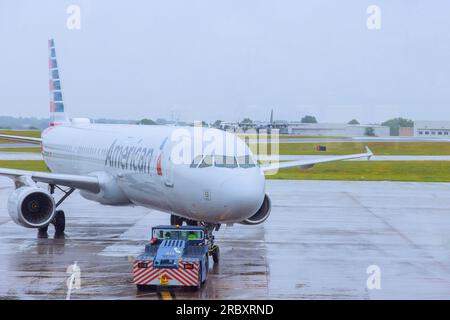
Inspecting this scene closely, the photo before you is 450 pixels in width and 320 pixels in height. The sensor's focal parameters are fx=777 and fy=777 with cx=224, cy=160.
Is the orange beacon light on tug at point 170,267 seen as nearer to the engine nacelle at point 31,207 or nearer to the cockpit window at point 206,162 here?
the cockpit window at point 206,162

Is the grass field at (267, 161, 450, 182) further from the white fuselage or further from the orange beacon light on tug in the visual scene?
the orange beacon light on tug

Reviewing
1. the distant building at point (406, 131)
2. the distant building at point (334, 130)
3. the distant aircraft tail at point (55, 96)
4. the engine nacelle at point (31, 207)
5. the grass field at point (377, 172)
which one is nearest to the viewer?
the engine nacelle at point (31, 207)

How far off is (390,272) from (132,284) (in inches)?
279

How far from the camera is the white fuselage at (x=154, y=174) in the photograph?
20422 millimetres

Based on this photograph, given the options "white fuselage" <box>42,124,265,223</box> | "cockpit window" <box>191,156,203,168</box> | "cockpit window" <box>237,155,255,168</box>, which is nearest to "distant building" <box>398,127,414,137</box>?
"white fuselage" <box>42,124,265,223</box>

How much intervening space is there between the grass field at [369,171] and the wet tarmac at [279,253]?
15524 mm

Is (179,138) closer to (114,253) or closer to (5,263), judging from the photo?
(114,253)

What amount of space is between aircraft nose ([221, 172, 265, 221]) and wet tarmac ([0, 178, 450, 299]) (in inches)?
70.2

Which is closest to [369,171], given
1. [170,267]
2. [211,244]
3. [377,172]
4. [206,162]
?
[377,172]

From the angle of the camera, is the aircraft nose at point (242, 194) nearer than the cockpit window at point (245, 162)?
Yes

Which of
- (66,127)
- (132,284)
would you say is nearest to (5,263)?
(132,284)

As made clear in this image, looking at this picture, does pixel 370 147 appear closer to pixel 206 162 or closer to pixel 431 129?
pixel 431 129

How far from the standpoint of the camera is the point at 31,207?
84.2 feet

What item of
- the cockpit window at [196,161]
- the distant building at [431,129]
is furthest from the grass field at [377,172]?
the distant building at [431,129]
